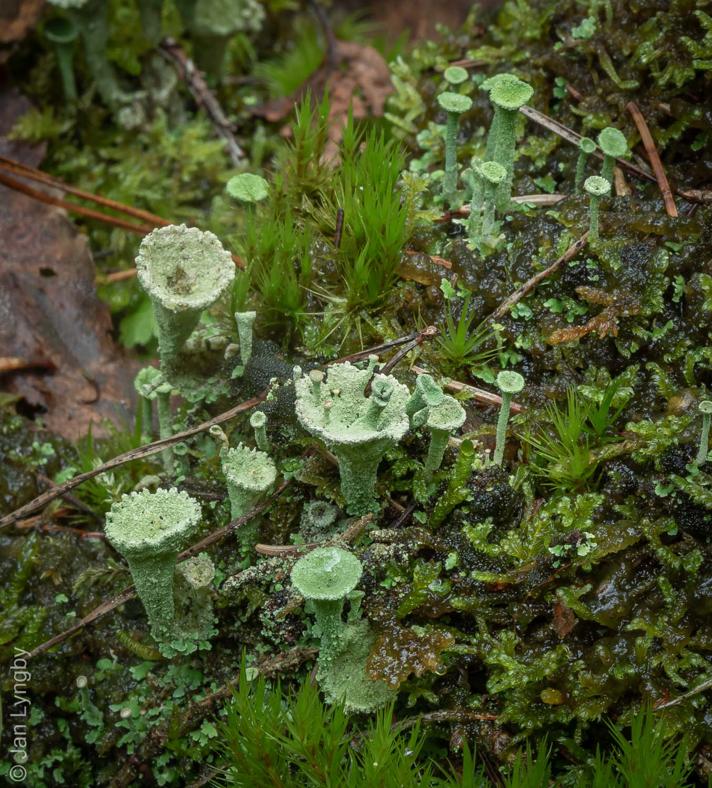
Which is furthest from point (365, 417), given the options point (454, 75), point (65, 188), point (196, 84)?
point (196, 84)

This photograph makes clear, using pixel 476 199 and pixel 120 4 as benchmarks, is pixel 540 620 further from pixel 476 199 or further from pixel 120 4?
pixel 120 4

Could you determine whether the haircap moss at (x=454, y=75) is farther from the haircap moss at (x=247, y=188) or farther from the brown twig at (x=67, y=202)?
the brown twig at (x=67, y=202)

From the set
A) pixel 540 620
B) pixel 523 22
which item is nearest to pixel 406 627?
pixel 540 620

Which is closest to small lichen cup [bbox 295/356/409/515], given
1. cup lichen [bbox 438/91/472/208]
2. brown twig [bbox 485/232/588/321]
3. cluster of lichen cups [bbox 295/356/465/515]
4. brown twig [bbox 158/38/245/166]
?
cluster of lichen cups [bbox 295/356/465/515]

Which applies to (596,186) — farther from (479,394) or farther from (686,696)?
(686,696)

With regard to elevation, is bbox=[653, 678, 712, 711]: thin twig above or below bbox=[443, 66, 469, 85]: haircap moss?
below

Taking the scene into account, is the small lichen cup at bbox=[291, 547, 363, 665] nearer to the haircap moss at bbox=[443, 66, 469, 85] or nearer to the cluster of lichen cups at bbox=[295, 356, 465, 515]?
the cluster of lichen cups at bbox=[295, 356, 465, 515]

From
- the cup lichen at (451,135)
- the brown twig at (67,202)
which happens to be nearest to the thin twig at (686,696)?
the cup lichen at (451,135)
